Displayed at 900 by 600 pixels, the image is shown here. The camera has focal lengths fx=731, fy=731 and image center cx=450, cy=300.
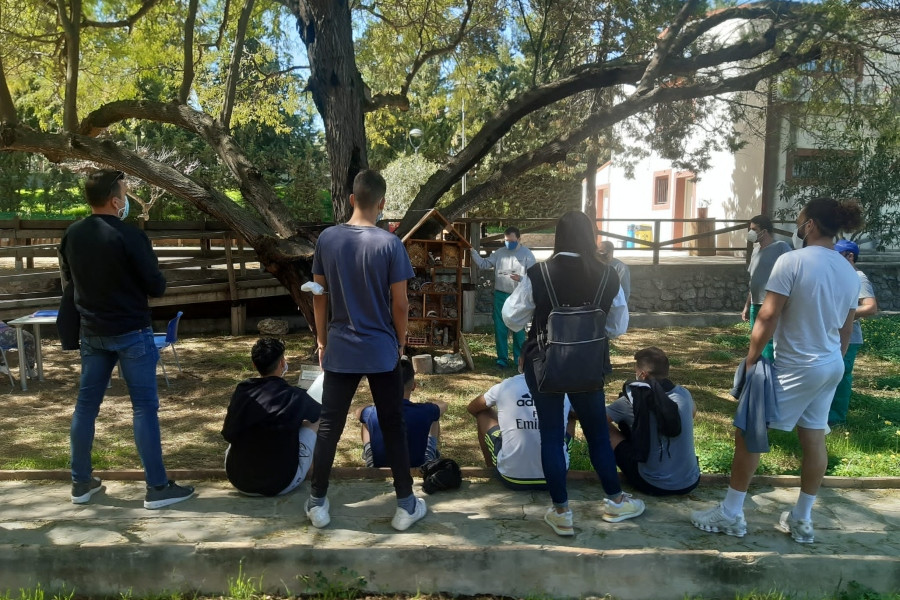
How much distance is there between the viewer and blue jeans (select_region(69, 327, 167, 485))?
12.6 feet

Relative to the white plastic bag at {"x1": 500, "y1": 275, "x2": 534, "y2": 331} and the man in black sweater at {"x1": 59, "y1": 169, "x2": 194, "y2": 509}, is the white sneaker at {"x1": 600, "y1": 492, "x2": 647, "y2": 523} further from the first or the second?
the man in black sweater at {"x1": 59, "y1": 169, "x2": 194, "y2": 509}

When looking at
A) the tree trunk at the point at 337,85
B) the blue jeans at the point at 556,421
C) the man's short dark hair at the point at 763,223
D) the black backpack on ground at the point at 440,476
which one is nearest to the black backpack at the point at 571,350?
the blue jeans at the point at 556,421

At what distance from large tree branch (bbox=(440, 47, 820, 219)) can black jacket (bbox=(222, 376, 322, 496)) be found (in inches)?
240

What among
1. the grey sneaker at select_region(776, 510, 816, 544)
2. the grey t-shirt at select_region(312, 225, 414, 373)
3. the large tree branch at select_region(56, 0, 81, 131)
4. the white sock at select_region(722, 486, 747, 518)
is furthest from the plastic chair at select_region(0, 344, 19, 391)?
the grey sneaker at select_region(776, 510, 816, 544)

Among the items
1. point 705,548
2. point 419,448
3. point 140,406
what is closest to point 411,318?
point 419,448

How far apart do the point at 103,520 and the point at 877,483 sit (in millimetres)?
4516

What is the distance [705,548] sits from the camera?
3.57 meters

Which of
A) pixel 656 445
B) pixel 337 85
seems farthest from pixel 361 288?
pixel 337 85

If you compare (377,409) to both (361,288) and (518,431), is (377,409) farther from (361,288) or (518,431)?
(518,431)

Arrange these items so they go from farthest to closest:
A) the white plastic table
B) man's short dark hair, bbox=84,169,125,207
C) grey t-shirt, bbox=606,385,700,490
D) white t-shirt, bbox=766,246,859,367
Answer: the white plastic table → grey t-shirt, bbox=606,385,700,490 → man's short dark hair, bbox=84,169,125,207 → white t-shirt, bbox=766,246,859,367

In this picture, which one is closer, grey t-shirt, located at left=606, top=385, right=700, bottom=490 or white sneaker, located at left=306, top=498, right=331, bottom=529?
white sneaker, located at left=306, top=498, right=331, bottom=529

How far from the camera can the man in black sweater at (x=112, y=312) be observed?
12.3 ft

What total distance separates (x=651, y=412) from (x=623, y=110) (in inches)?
235

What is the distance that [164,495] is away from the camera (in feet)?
13.3
